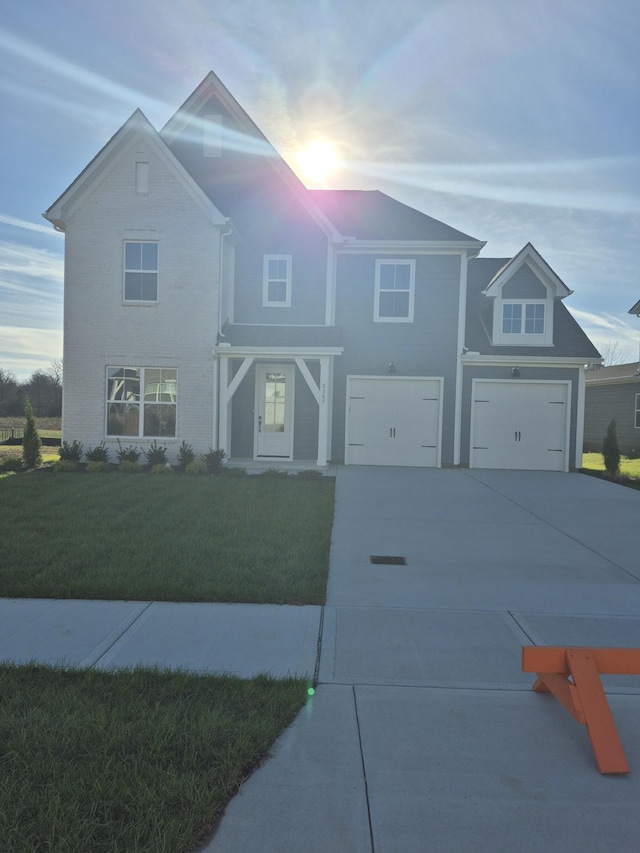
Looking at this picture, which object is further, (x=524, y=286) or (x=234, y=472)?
(x=524, y=286)

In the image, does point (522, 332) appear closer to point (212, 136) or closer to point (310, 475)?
point (310, 475)

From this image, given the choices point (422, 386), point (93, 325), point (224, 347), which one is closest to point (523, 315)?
point (422, 386)

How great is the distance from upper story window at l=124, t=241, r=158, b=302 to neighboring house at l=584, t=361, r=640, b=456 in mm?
18777

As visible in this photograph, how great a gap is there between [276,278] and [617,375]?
19260 millimetres

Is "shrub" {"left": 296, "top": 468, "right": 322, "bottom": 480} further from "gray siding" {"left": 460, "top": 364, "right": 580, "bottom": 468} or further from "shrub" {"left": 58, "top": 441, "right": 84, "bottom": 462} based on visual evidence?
"shrub" {"left": 58, "top": 441, "right": 84, "bottom": 462}

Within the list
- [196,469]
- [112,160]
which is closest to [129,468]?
[196,469]

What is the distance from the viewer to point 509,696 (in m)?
3.66

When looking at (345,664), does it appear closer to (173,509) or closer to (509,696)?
(509,696)

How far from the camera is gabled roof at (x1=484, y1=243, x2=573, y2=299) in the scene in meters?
15.2

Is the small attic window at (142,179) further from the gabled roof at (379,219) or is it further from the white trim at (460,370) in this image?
the white trim at (460,370)

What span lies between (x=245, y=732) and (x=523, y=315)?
14.7m

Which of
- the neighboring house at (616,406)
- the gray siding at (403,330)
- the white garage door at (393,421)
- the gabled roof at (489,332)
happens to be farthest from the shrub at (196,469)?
the neighboring house at (616,406)

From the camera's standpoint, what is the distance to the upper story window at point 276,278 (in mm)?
15430

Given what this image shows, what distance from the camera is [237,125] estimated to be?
1608 cm
